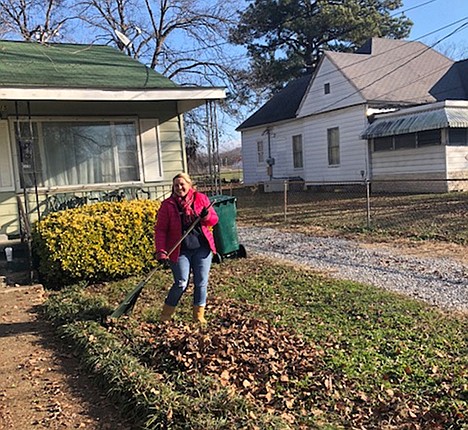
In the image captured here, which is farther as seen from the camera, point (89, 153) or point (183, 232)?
point (89, 153)

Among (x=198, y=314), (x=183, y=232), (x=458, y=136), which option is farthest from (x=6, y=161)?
(x=458, y=136)

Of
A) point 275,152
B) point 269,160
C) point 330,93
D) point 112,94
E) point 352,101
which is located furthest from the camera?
point 275,152

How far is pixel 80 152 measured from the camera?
33.2 ft

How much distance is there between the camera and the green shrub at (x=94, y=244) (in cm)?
708

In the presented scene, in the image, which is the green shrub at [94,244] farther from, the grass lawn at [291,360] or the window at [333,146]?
the window at [333,146]

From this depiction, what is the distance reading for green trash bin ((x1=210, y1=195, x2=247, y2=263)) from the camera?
8336 mm

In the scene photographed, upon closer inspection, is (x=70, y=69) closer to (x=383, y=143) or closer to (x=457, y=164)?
(x=383, y=143)

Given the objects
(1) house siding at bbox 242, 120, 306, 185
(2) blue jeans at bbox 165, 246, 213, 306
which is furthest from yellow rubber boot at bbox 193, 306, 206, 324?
(1) house siding at bbox 242, 120, 306, 185

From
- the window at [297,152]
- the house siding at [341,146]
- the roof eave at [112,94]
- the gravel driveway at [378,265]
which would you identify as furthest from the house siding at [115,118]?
the window at [297,152]

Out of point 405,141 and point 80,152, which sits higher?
point 405,141

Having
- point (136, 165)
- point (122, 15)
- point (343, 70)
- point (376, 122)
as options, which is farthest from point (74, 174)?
point (122, 15)

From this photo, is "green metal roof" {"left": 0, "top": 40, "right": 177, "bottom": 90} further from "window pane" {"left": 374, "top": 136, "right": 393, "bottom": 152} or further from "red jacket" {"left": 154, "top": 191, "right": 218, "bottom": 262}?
"window pane" {"left": 374, "top": 136, "right": 393, "bottom": 152}

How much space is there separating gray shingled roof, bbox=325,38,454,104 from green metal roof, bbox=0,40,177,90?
10.9 m

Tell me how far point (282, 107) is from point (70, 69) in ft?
56.4
